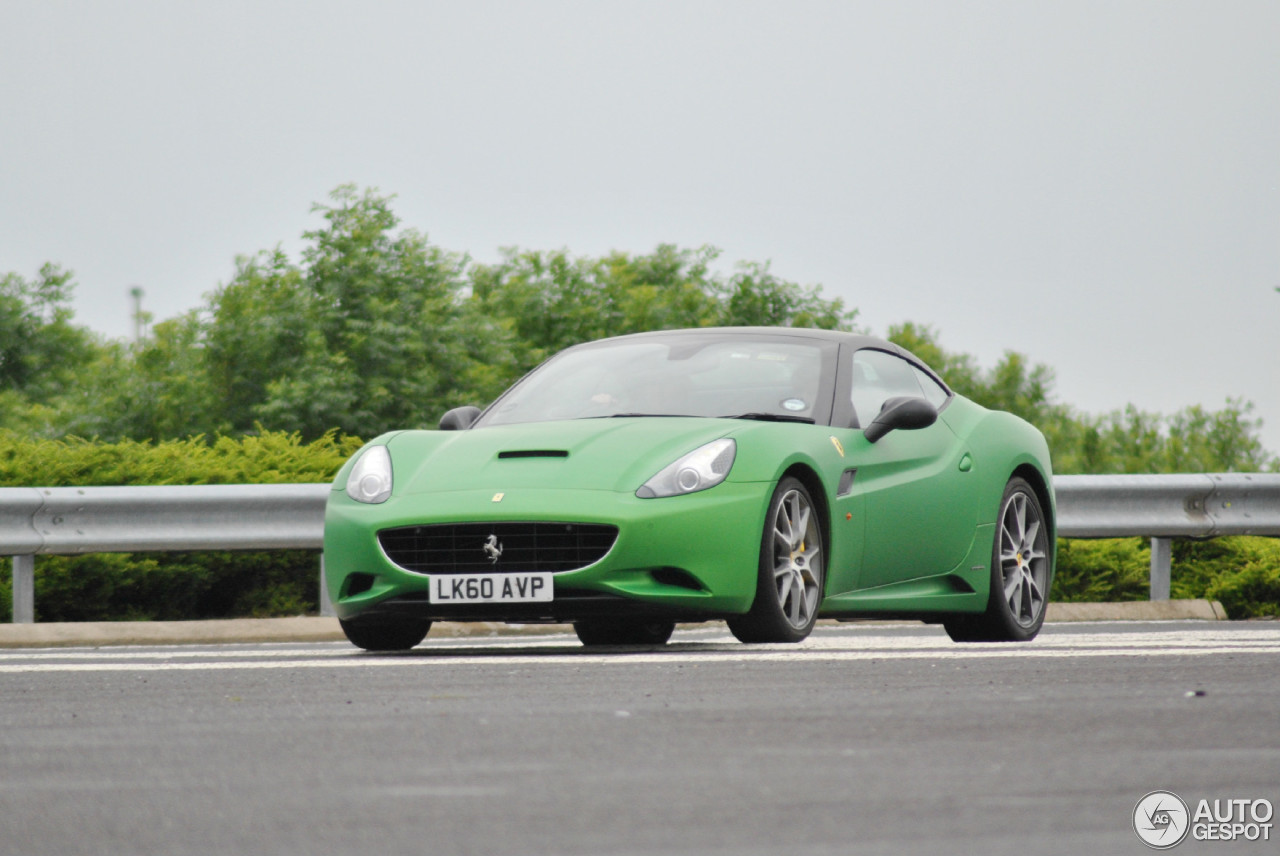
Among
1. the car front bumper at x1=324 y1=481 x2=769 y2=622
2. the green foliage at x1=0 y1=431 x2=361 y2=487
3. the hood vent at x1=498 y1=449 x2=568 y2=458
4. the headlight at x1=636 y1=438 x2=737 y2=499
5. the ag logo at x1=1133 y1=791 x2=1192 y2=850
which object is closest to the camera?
the ag logo at x1=1133 y1=791 x2=1192 y2=850

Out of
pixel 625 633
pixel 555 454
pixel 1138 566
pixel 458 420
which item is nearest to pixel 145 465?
pixel 458 420

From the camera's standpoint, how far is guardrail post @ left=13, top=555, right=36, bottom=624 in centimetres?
998

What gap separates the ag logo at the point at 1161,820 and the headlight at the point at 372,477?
4.69m

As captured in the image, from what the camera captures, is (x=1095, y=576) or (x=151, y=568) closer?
(x=151, y=568)

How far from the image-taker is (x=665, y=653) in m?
7.55

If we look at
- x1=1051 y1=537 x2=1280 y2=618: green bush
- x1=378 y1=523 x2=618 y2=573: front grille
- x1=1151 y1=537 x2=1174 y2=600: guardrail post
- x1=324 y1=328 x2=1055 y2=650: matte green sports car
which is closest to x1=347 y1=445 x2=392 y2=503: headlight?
x1=324 y1=328 x2=1055 y2=650: matte green sports car

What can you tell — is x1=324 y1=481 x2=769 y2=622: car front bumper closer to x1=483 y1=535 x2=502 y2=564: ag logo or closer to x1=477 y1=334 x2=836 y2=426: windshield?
x1=483 y1=535 x2=502 y2=564: ag logo

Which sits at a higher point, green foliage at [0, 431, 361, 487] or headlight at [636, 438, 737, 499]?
headlight at [636, 438, 737, 499]

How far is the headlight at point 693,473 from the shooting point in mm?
7406

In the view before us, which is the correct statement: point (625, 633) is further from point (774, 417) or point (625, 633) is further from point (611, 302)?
point (611, 302)

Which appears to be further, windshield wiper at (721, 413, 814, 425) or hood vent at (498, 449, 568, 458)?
windshield wiper at (721, 413, 814, 425)

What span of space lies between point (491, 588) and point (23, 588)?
371 centimetres

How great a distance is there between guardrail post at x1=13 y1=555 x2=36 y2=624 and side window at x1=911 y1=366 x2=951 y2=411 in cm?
442

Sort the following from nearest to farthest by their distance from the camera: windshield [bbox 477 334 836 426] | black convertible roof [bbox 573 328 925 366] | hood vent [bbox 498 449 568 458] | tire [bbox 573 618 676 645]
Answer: hood vent [bbox 498 449 568 458], windshield [bbox 477 334 836 426], black convertible roof [bbox 573 328 925 366], tire [bbox 573 618 676 645]
